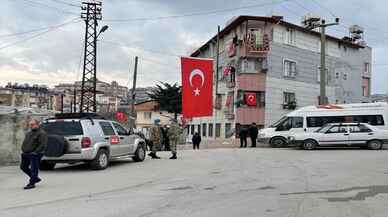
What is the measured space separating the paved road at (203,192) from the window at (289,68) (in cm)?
3250

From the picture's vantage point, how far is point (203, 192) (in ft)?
35.6

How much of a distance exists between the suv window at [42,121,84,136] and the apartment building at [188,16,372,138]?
3109cm

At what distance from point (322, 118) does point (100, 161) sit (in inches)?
721

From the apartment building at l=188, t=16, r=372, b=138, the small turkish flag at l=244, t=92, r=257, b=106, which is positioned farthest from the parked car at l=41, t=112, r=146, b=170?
the apartment building at l=188, t=16, r=372, b=138

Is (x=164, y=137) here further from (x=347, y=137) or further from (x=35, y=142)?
(x=35, y=142)

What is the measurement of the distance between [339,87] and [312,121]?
24.5m

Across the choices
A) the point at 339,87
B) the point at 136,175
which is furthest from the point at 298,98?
the point at 136,175

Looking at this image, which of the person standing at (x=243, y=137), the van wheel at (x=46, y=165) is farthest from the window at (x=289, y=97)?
the van wheel at (x=46, y=165)

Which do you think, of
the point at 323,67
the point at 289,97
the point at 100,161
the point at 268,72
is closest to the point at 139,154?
the point at 100,161

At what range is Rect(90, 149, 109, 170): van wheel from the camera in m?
15.7

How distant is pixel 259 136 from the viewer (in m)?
32.0

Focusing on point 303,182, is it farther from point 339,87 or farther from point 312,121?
point 339,87

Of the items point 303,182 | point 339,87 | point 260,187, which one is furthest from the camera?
point 339,87

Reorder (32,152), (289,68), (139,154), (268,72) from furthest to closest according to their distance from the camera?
(289,68)
(268,72)
(139,154)
(32,152)
